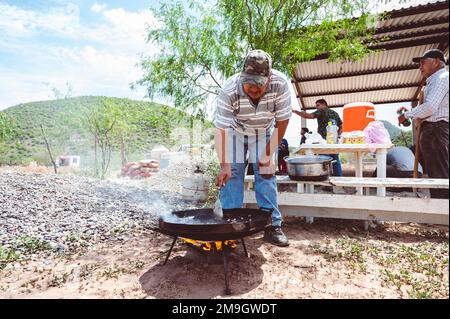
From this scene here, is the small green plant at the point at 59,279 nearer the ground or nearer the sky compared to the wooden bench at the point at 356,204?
nearer the ground

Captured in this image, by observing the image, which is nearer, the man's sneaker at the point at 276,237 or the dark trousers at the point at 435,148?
the dark trousers at the point at 435,148

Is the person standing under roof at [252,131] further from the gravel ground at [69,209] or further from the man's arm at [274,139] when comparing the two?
the gravel ground at [69,209]

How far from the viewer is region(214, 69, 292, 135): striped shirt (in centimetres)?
248

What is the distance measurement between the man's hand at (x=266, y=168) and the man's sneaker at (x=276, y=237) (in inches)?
21.8

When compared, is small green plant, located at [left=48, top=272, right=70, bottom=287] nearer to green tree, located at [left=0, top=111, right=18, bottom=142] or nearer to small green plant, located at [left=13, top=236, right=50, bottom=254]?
small green plant, located at [left=13, top=236, right=50, bottom=254]

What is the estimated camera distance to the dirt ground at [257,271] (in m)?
1.96

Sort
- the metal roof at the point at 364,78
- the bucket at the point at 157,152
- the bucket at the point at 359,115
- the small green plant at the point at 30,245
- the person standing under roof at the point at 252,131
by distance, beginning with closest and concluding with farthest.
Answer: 1. the person standing under roof at the point at 252,131
2. the small green plant at the point at 30,245
3. the bucket at the point at 359,115
4. the metal roof at the point at 364,78
5. the bucket at the point at 157,152

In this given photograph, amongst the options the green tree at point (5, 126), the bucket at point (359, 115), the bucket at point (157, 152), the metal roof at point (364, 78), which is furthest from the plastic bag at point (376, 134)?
the bucket at point (157, 152)

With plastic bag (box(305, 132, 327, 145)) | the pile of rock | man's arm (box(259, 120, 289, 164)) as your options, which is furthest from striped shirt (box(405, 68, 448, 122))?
the pile of rock

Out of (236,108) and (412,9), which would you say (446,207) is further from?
(236,108)

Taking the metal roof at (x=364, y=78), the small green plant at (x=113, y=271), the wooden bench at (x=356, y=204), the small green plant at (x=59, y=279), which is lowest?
the small green plant at (x=59, y=279)

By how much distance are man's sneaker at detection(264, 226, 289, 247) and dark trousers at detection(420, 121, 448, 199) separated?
178 cm
